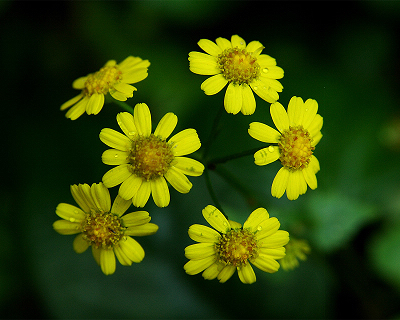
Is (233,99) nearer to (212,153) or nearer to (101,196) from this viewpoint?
(101,196)

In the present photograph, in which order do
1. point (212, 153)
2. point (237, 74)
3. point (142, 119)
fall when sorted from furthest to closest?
point (212, 153), point (237, 74), point (142, 119)

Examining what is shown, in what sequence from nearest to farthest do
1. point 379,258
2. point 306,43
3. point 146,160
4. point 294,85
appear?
point 146,160
point 379,258
point 294,85
point 306,43

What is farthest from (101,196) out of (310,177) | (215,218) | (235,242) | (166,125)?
(310,177)

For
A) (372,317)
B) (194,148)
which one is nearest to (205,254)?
(194,148)

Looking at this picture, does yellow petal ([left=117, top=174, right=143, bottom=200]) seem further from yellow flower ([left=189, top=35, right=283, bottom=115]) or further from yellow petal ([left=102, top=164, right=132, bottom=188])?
yellow flower ([left=189, top=35, right=283, bottom=115])

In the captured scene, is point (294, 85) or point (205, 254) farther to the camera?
point (294, 85)

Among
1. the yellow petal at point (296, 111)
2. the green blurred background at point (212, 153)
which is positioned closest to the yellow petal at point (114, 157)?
the yellow petal at point (296, 111)

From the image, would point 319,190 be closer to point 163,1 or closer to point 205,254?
point 205,254

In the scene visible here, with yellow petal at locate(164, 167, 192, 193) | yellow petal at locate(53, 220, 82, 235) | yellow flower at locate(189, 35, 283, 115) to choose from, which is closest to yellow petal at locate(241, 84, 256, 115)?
yellow flower at locate(189, 35, 283, 115)
